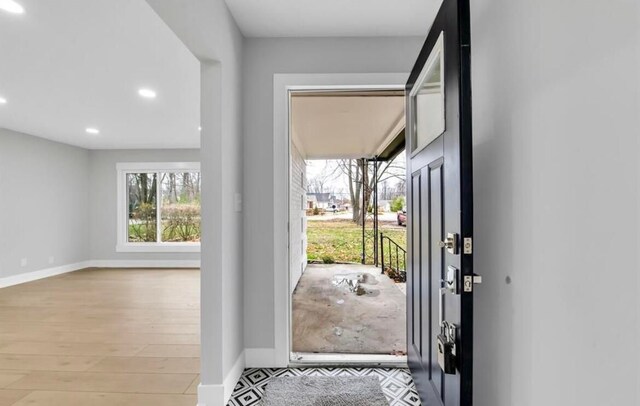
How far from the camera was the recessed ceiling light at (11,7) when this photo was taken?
6.75 ft

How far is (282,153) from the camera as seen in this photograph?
248 cm

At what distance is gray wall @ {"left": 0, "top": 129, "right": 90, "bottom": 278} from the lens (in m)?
5.42

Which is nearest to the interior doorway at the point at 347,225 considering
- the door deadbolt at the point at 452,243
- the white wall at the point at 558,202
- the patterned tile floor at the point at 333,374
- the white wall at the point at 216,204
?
the patterned tile floor at the point at 333,374

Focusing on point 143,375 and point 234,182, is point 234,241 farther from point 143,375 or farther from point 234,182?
point 143,375

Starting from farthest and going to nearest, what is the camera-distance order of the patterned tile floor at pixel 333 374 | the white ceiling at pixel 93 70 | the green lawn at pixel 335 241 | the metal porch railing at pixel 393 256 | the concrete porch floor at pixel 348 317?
1. the green lawn at pixel 335 241
2. the metal porch railing at pixel 393 256
3. the concrete porch floor at pixel 348 317
4. the white ceiling at pixel 93 70
5. the patterned tile floor at pixel 333 374

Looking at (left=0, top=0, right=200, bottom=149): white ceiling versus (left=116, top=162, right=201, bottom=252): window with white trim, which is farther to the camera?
(left=116, top=162, right=201, bottom=252): window with white trim

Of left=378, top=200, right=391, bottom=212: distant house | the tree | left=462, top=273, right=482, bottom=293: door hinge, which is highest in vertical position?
the tree

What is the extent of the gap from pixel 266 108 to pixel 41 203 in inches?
223

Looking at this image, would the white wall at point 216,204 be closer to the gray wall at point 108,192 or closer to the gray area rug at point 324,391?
the gray area rug at point 324,391

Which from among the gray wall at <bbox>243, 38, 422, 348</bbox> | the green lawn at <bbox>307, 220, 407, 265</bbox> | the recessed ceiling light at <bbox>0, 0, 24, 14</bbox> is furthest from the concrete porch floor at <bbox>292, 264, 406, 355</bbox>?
the recessed ceiling light at <bbox>0, 0, 24, 14</bbox>

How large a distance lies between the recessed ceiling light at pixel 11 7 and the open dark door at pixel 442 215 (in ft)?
7.81

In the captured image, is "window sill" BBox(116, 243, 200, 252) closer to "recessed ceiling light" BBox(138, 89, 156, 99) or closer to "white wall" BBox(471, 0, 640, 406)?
"recessed ceiling light" BBox(138, 89, 156, 99)

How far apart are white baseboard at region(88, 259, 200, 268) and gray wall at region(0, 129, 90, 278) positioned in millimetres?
391

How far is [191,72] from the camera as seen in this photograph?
3207mm
